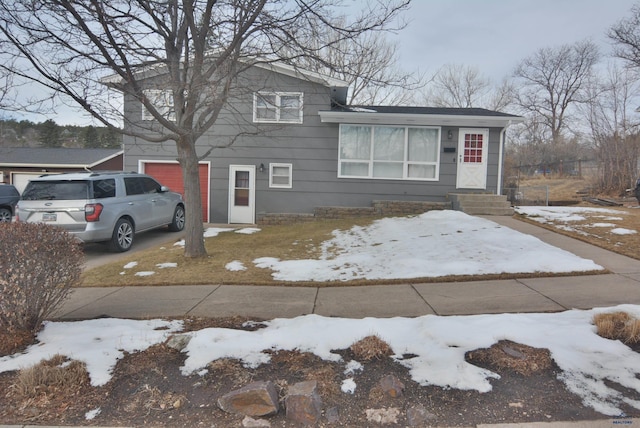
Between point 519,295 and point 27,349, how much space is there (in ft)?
16.6

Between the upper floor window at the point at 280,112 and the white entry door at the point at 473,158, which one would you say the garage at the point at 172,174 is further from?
the white entry door at the point at 473,158

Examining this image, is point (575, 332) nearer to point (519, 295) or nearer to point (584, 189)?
point (519, 295)

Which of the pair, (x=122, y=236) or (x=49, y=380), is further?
(x=122, y=236)

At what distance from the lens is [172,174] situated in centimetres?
1321

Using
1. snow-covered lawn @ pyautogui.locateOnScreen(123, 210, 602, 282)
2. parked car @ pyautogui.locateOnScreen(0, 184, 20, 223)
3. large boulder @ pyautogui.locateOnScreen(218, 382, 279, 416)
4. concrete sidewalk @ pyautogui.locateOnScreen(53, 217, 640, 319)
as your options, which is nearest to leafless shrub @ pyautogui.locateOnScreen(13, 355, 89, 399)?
large boulder @ pyautogui.locateOnScreen(218, 382, 279, 416)

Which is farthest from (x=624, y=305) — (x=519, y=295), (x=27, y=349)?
(x=27, y=349)

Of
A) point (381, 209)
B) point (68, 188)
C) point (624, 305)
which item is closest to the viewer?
point (624, 305)

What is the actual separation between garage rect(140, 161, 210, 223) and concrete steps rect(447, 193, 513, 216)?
8053mm

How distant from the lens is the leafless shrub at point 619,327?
3.17m

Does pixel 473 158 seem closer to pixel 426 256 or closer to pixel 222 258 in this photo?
pixel 426 256

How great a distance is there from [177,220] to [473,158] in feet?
30.3

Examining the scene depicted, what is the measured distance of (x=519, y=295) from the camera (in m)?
4.66

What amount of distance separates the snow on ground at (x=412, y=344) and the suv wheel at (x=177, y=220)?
23.9ft

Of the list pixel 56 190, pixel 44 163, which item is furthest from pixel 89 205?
pixel 44 163
